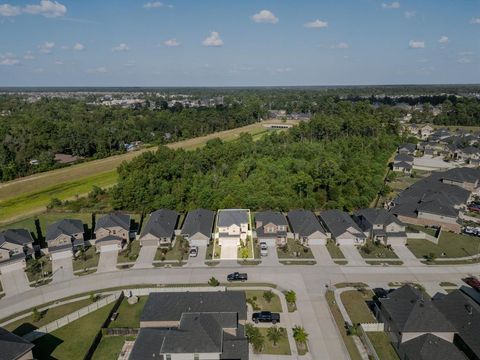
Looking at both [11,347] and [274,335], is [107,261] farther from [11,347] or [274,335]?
[274,335]

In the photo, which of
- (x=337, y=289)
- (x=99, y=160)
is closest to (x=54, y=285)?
(x=337, y=289)

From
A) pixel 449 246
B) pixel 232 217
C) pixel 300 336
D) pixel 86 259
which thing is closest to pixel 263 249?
pixel 232 217

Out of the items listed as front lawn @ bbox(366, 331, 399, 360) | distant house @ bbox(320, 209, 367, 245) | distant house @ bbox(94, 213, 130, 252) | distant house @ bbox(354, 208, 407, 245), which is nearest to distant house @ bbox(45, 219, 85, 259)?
distant house @ bbox(94, 213, 130, 252)

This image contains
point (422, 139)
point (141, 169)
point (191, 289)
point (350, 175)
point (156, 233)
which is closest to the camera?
point (191, 289)

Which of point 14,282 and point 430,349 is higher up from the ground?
point 430,349

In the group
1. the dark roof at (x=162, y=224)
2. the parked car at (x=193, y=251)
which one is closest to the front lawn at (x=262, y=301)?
the parked car at (x=193, y=251)

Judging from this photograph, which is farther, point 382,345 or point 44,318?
point 44,318

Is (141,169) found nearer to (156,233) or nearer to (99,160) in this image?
(156,233)
